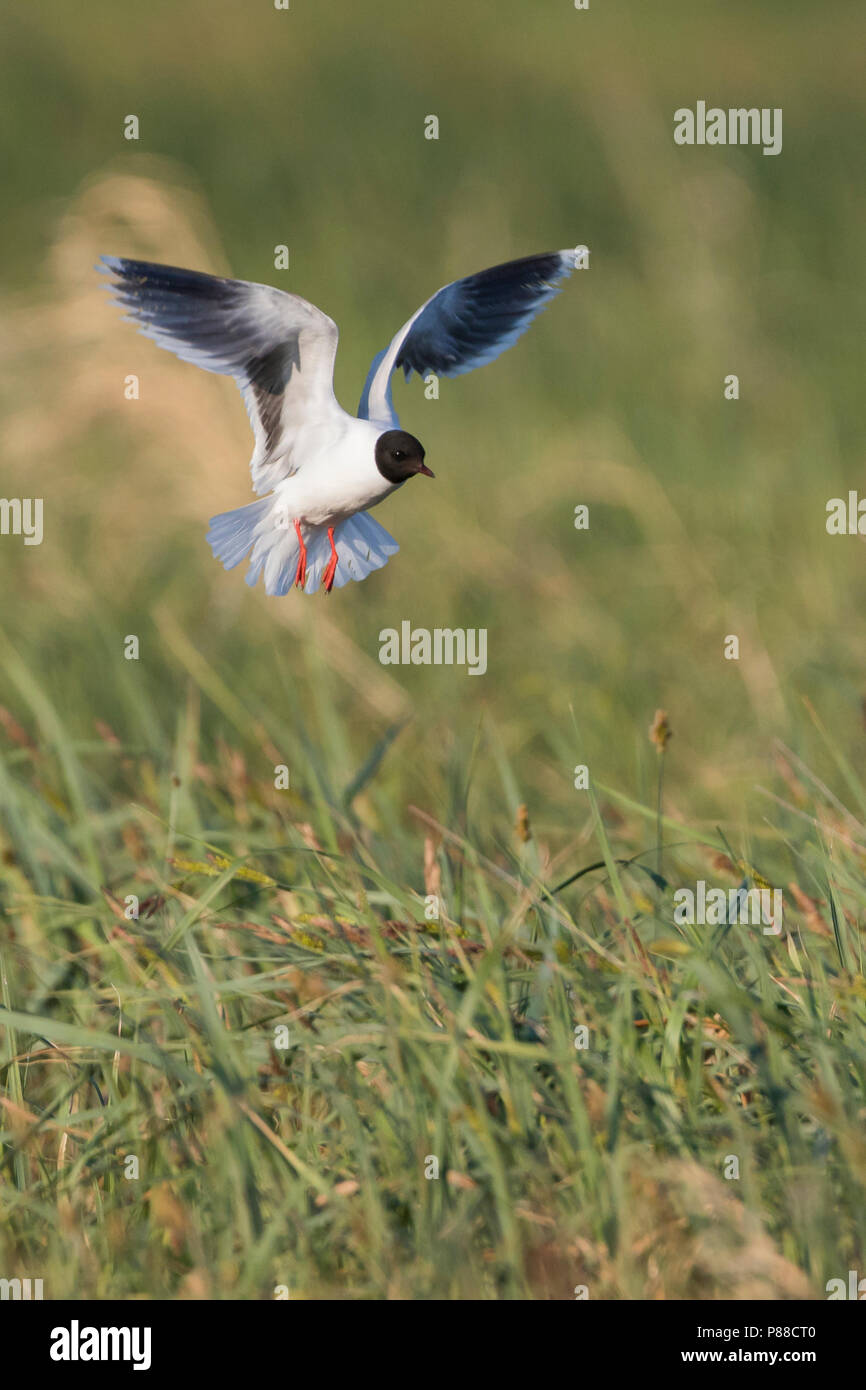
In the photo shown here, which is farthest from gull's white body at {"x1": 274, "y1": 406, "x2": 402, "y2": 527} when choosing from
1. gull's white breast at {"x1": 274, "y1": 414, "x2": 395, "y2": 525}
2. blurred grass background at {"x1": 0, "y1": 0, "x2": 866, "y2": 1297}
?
blurred grass background at {"x1": 0, "y1": 0, "x2": 866, "y2": 1297}

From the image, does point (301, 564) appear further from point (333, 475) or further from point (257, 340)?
point (257, 340)

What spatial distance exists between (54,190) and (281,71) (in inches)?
156

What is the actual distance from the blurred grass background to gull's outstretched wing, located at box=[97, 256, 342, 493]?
3.11 ft

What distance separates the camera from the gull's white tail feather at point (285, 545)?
6.18ft

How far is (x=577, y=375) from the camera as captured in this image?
10.3 meters

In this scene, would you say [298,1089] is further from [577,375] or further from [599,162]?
[599,162]

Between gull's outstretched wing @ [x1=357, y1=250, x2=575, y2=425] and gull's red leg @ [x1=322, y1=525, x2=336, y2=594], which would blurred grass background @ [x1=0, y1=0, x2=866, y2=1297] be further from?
gull's outstretched wing @ [x1=357, y1=250, x2=575, y2=425]

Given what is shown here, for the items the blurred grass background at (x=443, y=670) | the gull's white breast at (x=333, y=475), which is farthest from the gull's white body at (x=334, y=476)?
the blurred grass background at (x=443, y=670)

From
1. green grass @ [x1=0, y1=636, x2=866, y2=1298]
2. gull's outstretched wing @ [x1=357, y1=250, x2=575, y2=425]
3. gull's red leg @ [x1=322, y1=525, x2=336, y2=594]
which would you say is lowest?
green grass @ [x1=0, y1=636, x2=866, y2=1298]

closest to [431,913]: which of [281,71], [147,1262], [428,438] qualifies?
[147,1262]

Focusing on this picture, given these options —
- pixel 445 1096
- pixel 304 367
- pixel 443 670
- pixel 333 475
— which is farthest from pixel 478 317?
pixel 443 670

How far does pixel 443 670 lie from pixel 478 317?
4.71 m

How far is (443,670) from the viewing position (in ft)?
22.5

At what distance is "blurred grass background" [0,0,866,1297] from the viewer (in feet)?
8.76
